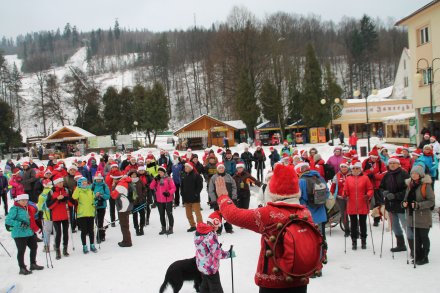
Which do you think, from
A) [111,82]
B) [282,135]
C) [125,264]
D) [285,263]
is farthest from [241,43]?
[111,82]

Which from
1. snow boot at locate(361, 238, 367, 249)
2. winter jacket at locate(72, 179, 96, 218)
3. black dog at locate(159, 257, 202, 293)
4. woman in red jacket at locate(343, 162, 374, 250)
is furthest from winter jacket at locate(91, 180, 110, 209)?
snow boot at locate(361, 238, 367, 249)

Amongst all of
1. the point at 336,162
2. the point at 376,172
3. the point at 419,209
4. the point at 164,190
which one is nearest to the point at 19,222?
the point at 164,190

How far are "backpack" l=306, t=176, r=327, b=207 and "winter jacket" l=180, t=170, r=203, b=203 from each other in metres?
3.94

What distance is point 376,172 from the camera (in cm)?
953

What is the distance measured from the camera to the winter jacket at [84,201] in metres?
8.40

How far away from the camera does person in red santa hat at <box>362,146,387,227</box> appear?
360 inches

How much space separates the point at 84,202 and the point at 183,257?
263 centimetres

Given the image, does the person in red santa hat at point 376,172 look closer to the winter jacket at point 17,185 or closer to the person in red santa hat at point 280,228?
the person in red santa hat at point 280,228

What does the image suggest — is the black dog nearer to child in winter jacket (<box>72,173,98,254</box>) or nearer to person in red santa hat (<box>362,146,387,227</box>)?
child in winter jacket (<box>72,173,98,254</box>)

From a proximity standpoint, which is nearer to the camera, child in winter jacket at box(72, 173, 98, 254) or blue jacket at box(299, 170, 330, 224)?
blue jacket at box(299, 170, 330, 224)

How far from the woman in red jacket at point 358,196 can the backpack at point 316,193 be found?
1034 millimetres

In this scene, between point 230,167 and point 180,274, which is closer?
point 180,274

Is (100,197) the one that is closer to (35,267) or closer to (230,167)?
(35,267)

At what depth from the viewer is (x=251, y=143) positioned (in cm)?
4094
